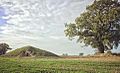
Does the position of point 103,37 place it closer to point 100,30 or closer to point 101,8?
point 100,30

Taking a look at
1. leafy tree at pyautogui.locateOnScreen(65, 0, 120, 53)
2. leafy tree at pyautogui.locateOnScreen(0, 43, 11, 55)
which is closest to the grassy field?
leafy tree at pyautogui.locateOnScreen(65, 0, 120, 53)

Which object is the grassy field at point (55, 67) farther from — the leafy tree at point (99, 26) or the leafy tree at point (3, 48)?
the leafy tree at point (3, 48)

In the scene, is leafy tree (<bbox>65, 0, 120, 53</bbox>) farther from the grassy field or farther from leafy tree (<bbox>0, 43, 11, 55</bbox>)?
leafy tree (<bbox>0, 43, 11, 55</bbox>)

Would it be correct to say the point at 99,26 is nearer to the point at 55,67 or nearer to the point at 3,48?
the point at 55,67

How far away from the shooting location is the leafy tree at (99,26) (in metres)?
67.0

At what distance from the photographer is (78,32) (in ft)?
233

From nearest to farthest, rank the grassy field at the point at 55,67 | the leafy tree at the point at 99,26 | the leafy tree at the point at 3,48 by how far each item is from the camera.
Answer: the grassy field at the point at 55,67, the leafy tree at the point at 99,26, the leafy tree at the point at 3,48

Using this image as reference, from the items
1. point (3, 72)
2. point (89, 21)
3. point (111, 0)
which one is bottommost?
point (3, 72)

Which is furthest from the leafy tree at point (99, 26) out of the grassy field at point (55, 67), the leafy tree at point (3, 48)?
the leafy tree at point (3, 48)

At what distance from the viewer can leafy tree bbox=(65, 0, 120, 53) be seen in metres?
67.0

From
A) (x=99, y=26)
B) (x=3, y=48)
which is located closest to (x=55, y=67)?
(x=99, y=26)

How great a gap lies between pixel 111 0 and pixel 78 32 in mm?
12174

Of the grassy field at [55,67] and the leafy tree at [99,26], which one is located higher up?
the leafy tree at [99,26]

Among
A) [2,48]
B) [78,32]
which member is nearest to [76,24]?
[78,32]
